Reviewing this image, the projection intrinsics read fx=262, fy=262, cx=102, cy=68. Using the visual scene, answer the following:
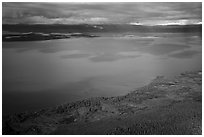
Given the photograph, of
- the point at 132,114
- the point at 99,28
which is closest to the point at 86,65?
the point at 99,28

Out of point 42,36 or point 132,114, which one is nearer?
point 132,114

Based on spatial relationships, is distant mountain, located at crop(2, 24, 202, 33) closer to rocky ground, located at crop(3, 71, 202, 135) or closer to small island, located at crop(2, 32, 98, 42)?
small island, located at crop(2, 32, 98, 42)

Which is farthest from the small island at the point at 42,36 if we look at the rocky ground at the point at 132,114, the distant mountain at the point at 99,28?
the rocky ground at the point at 132,114

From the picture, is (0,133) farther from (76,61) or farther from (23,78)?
(76,61)

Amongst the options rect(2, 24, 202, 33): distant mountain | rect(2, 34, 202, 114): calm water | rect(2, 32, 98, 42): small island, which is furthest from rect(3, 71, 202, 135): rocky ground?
rect(2, 32, 98, 42): small island

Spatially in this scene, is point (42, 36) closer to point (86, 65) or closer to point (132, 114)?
point (86, 65)

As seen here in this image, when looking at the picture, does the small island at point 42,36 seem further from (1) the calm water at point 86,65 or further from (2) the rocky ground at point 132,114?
(2) the rocky ground at point 132,114

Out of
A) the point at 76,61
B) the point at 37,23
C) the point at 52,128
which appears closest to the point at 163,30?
the point at 76,61
